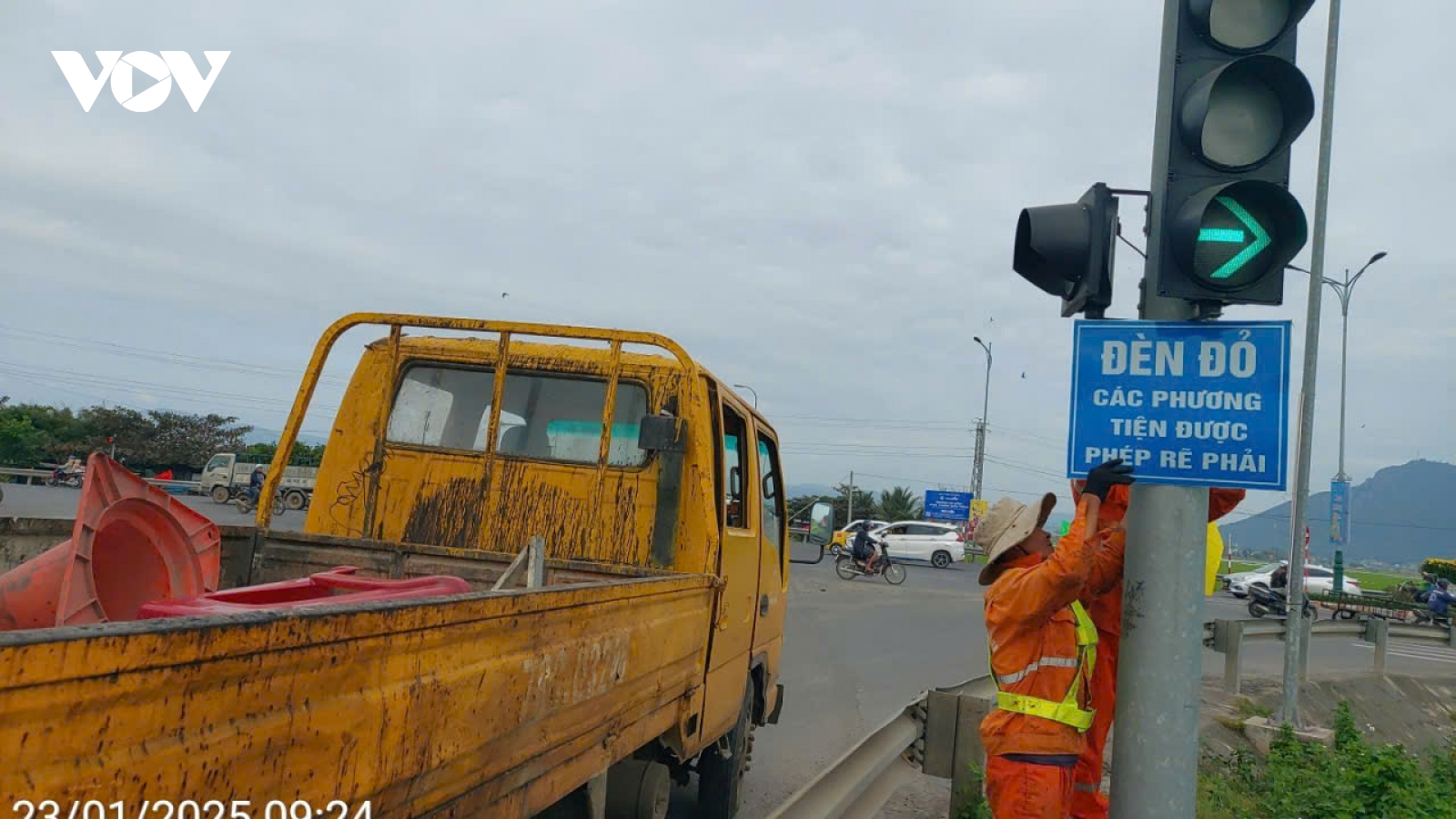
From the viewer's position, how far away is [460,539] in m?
4.68

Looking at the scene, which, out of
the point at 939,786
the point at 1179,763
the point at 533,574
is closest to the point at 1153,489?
the point at 1179,763

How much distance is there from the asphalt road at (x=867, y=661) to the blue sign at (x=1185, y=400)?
0.55 m

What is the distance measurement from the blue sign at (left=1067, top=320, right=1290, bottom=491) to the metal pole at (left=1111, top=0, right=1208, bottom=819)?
9cm

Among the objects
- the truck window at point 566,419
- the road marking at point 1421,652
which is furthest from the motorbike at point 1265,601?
the truck window at point 566,419

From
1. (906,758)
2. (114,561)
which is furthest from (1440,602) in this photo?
(114,561)

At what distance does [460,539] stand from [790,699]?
18.4 feet

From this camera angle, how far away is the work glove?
312 cm

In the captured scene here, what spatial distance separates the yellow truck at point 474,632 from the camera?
1547 mm

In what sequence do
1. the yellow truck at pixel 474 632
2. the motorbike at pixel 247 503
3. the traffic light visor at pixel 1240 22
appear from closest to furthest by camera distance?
the yellow truck at pixel 474 632, the traffic light visor at pixel 1240 22, the motorbike at pixel 247 503

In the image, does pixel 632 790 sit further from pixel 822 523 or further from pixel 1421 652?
pixel 1421 652

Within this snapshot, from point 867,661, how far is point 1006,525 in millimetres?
8709

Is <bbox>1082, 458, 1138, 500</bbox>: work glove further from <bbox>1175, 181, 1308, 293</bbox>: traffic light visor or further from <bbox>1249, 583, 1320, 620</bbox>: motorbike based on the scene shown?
<bbox>1249, 583, 1320, 620</bbox>: motorbike

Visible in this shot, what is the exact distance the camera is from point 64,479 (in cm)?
3678

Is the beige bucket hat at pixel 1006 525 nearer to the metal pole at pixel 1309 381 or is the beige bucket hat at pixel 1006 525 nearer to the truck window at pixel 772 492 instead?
the truck window at pixel 772 492
